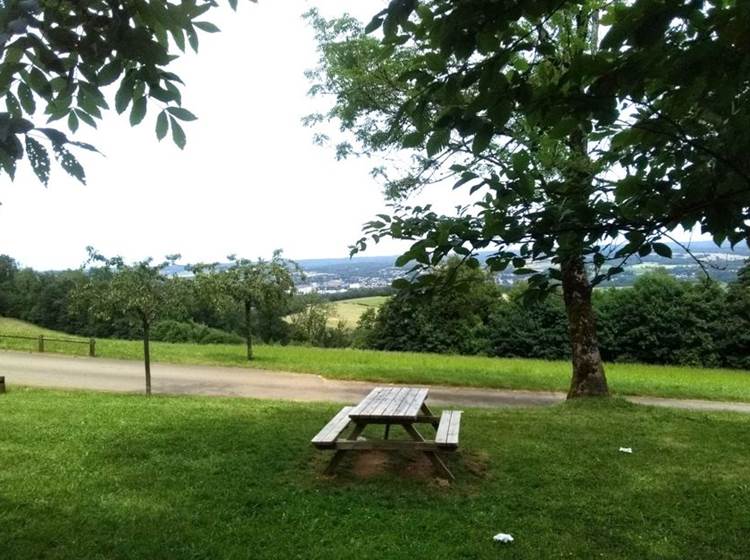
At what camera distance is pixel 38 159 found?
6.90 ft

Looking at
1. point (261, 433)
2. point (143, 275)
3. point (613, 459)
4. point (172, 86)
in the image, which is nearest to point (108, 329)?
point (143, 275)

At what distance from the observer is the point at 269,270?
19938 millimetres

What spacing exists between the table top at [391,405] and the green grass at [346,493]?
567 millimetres

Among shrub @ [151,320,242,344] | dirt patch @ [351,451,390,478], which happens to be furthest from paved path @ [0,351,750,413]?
shrub @ [151,320,242,344]

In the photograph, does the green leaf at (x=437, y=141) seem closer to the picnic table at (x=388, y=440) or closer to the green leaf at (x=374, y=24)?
the green leaf at (x=374, y=24)

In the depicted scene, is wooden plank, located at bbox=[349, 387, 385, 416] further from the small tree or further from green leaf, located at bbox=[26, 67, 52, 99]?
the small tree

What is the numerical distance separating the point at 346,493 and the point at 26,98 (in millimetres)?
4468

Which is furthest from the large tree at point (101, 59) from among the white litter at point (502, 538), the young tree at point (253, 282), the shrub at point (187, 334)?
the shrub at point (187, 334)

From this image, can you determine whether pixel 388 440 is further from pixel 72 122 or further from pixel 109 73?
pixel 109 73

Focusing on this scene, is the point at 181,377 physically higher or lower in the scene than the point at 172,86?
lower

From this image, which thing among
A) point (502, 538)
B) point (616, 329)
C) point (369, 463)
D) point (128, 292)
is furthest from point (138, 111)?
point (616, 329)

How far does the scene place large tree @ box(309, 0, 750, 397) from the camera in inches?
91.4

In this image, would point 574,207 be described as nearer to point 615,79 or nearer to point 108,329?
point 615,79

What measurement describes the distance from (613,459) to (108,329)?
127 ft
